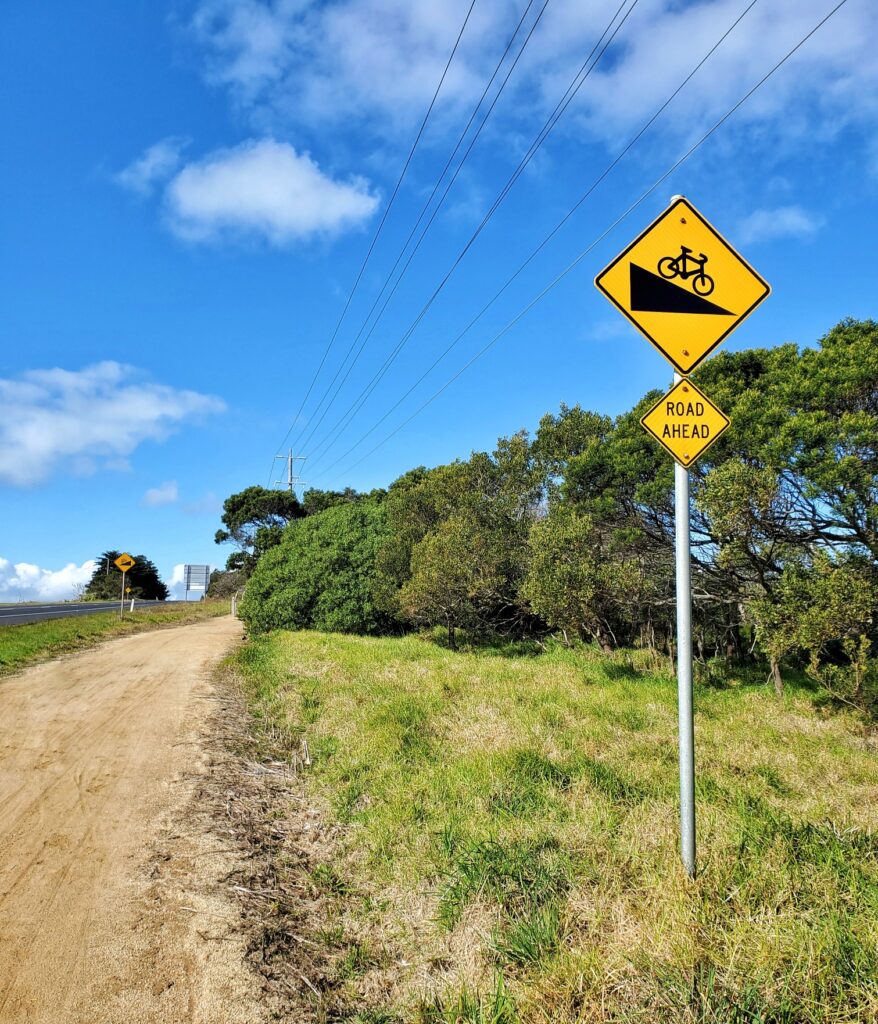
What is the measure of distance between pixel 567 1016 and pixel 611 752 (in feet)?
13.1

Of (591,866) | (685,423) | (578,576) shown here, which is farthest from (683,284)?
(578,576)

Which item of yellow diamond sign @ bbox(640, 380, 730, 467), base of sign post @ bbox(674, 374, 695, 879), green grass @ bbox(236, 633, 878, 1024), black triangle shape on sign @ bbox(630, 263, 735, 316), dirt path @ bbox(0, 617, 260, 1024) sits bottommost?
dirt path @ bbox(0, 617, 260, 1024)

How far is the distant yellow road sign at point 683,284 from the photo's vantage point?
372cm

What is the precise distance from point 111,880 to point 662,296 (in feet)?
17.3

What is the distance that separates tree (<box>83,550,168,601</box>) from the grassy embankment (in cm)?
3078

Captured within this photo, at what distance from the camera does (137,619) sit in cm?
2636

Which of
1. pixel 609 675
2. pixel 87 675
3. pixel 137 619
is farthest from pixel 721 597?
pixel 137 619

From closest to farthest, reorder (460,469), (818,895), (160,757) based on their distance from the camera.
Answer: (818,895), (160,757), (460,469)

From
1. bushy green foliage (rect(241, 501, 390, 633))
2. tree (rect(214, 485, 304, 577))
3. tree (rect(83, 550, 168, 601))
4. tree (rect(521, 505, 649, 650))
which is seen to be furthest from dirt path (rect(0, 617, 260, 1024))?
tree (rect(83, 550, 168, 601))

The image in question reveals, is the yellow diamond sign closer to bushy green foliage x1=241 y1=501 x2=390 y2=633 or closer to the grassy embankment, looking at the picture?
the grassy embankment

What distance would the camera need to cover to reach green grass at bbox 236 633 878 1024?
8.64 feet

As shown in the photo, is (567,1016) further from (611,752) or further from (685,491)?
(611,752)

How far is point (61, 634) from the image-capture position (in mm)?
18281

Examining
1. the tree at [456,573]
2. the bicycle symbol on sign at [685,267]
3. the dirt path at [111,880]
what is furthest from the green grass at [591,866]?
the tree at [456,573]
